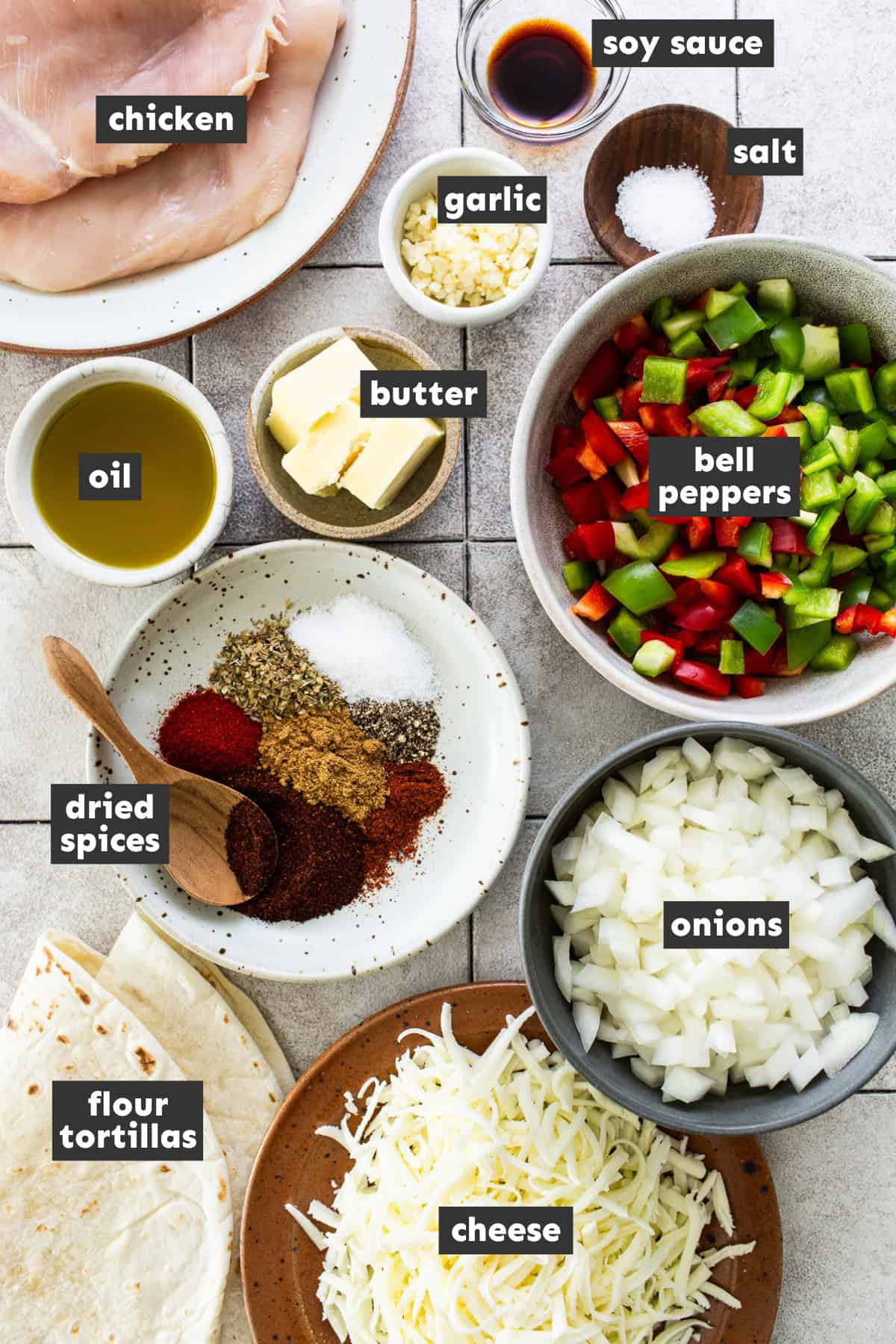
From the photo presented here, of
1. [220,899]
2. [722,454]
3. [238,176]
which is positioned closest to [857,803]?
[722,454]

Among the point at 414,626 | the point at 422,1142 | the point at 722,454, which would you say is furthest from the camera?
the point at 414,626

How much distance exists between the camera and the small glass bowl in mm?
1633

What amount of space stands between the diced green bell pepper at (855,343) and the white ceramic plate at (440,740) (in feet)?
2.06

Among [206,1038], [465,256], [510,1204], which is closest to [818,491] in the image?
[465,256]

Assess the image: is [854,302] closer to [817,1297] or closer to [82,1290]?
[817,1297]

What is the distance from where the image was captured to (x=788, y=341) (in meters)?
1.44

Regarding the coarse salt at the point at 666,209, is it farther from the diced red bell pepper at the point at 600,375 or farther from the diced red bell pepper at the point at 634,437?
the diced red bell pepper at the point at 634,437

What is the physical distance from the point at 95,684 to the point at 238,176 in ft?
2.51

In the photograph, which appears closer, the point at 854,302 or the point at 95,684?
the point at 854,302

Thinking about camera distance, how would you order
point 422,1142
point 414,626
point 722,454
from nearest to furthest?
point 722,454, point 422,1142, point 414,626

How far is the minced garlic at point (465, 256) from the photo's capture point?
1551mm

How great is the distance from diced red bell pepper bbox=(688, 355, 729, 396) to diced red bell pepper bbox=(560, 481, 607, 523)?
184 mm

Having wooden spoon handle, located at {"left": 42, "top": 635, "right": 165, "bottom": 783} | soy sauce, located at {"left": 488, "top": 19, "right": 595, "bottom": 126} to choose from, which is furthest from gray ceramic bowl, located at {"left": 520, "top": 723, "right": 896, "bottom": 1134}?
soy sauce, located at {"left": 488, "top": 19, "right": 595, "bottom": 126}

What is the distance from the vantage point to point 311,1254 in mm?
1629
